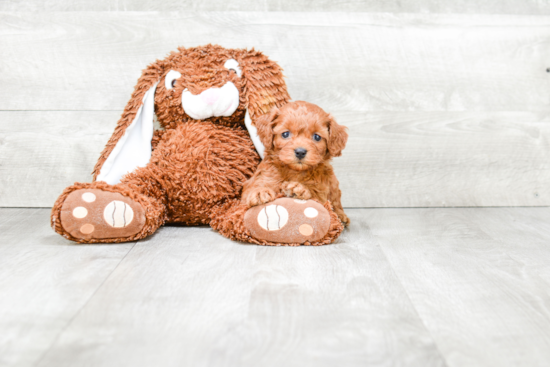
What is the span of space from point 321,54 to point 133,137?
1.93 feet

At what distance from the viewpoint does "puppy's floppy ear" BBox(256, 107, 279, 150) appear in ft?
3.37

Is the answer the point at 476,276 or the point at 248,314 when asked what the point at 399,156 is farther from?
the point at 248,314

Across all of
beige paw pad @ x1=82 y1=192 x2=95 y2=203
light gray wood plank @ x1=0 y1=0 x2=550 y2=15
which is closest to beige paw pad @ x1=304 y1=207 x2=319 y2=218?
beige paw pad @ x1=82 y1=192 x2=95 y2=203

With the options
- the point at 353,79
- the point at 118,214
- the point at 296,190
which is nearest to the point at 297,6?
the point at 353,79

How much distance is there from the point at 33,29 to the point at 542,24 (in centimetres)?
150

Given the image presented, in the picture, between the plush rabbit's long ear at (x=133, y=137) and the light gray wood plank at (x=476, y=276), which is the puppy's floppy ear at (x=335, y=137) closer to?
the light gray wood plank at (x=476, y=276)

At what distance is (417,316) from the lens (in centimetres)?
71

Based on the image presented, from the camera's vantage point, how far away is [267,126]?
1029 millimetres

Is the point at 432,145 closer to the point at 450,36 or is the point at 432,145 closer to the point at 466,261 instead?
the point at 450,36

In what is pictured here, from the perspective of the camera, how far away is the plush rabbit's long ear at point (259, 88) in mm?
1124

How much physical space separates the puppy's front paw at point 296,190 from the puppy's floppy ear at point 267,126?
0.09m

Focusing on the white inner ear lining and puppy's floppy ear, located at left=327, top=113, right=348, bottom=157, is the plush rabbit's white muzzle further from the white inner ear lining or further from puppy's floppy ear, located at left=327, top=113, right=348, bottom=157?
puppy's floppy ear, located at left=327, top=113, right=348, bottom=157

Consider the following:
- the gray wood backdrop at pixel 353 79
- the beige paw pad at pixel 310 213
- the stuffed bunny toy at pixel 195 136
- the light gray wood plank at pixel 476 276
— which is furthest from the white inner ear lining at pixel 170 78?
the light gray wood plank at pixel 476 276

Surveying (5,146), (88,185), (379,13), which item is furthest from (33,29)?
(379,13)
